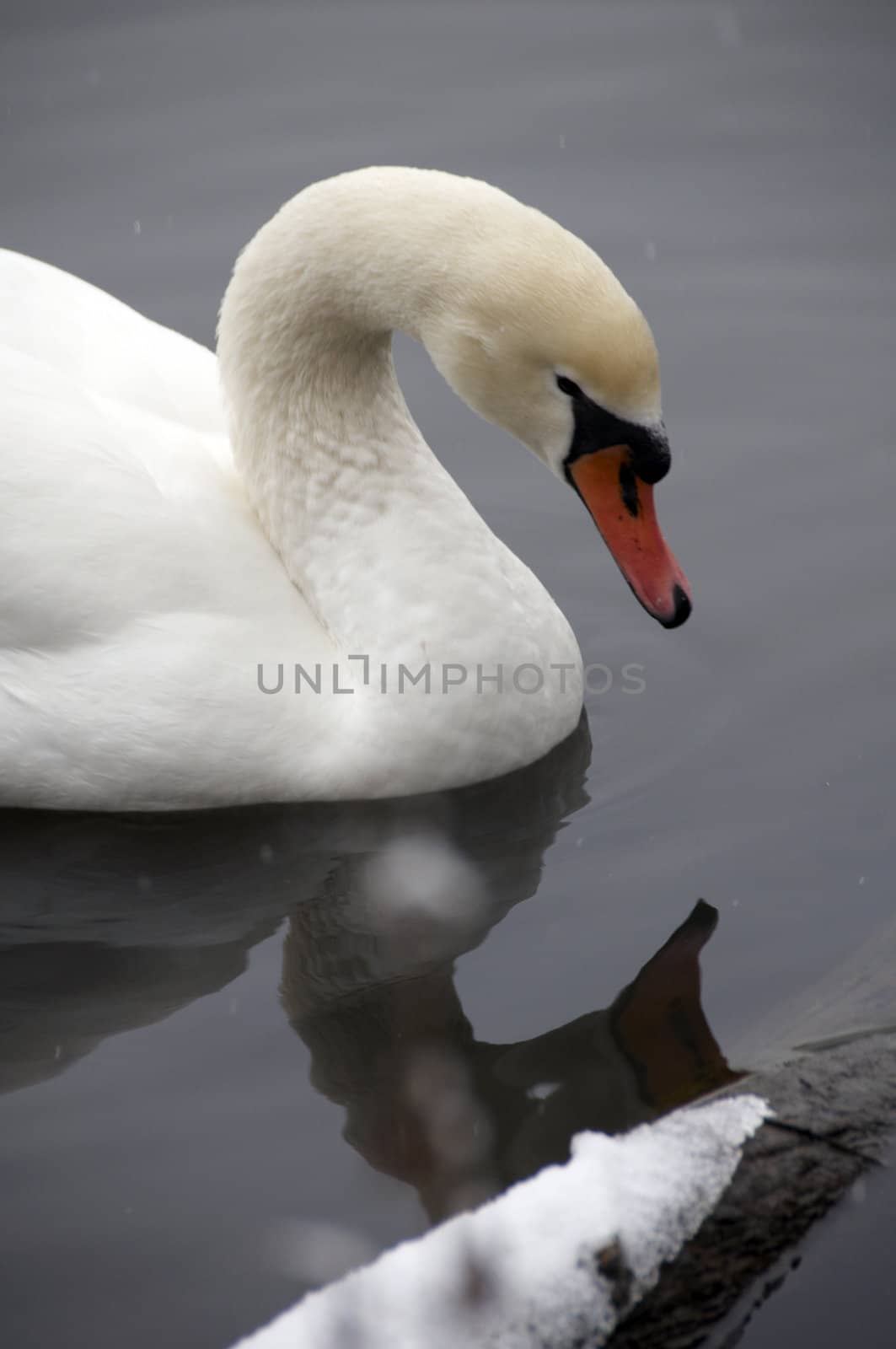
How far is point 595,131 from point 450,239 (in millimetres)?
4069

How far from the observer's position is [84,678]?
4777mm

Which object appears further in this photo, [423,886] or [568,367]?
[423,886]

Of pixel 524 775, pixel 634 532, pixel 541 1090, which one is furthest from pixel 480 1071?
pixel 634 532

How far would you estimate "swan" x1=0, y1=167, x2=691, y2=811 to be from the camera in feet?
14.9

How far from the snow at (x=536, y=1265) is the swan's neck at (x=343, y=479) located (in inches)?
71.9

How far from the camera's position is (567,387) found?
451 centimetres

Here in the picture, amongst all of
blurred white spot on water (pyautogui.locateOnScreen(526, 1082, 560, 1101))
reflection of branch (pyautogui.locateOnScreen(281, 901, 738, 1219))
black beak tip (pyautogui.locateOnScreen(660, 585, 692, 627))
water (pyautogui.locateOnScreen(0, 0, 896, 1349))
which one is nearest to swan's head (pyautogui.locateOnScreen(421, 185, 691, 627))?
black beak tip (pyautogui.locateOnScreen(660, 585, 692, 627))

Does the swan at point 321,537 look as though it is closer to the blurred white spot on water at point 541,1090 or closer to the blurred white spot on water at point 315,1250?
the blurred white spot on water at point 541,1090

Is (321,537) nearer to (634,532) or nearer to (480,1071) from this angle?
(634,532)

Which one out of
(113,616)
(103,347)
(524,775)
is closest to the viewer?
(113,616)

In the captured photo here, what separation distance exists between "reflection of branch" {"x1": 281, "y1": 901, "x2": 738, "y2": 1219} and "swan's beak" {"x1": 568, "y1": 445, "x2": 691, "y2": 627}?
0.83 meters

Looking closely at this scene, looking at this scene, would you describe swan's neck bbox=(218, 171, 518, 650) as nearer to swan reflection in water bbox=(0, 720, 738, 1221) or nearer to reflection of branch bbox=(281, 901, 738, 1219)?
swan reflection in water bbox=(0, 720, 738, 1221)

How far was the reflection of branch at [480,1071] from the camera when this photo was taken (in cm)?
A: 398

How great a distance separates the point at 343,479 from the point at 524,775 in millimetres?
939
